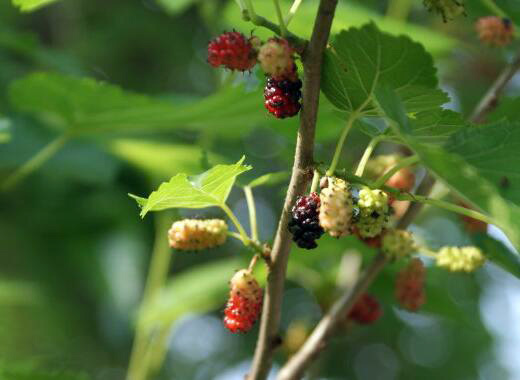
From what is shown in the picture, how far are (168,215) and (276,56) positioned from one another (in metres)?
1.25

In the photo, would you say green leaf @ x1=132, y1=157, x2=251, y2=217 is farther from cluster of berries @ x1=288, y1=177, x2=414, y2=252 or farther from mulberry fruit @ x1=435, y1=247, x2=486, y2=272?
mulberry fruit @ x1=435, y1=247, x2=486, y2=272

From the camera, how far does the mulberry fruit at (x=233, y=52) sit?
0.69m

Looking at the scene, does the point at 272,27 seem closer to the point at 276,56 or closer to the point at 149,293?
the point at 276,56

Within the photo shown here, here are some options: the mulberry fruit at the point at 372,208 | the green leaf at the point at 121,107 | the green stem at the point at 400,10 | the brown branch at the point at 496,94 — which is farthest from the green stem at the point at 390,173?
the green stem at the point at 400,10

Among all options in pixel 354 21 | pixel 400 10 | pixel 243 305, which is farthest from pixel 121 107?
pixel 400 10

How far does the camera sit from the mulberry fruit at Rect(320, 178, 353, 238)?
0.64 m

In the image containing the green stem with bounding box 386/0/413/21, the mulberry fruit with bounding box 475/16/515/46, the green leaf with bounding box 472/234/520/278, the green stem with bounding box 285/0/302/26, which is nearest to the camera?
A: the green stem with bounding box 285/0/302/26

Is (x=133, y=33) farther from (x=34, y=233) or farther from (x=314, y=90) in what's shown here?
(x=314, y=90)

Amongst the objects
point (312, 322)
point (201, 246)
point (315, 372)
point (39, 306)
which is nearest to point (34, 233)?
point (39, 306)

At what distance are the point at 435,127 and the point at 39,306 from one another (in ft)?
6.10

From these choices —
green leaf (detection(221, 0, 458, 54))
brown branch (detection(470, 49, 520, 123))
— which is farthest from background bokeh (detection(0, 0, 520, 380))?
brown branch (detection(470, 49, 520, 123))

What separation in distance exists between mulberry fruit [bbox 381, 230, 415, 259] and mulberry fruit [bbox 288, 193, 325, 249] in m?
0.27

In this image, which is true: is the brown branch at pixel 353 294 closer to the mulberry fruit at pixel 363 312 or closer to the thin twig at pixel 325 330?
the thin twig at pixel 325 330

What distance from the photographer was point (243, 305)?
777 millimetres
